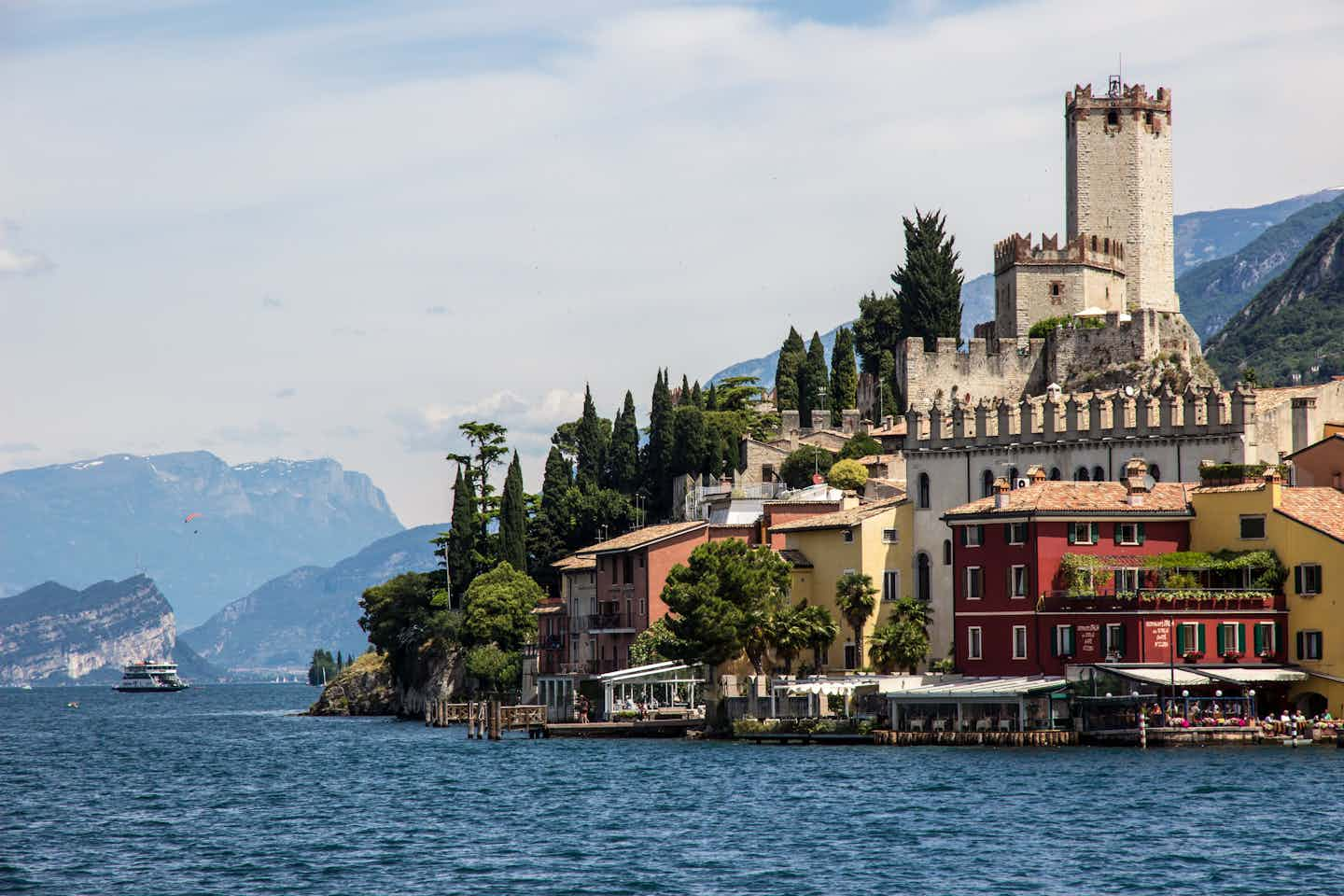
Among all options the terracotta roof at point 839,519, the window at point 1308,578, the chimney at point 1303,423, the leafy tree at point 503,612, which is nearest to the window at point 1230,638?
the window at point 1308,578

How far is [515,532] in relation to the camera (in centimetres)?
12406

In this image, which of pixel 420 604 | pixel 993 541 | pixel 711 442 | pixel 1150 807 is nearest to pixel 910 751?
pixel 993 541

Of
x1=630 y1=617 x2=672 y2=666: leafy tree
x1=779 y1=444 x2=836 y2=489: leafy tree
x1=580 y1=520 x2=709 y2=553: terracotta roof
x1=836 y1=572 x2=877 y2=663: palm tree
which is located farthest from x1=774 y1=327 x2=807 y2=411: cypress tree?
x1=836 y1=572 x2=877 y2=663: palm tree

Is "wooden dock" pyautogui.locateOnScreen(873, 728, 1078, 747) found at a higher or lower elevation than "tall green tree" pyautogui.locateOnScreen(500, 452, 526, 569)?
lower

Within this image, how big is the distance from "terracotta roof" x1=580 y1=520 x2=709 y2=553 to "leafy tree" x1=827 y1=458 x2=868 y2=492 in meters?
7.47

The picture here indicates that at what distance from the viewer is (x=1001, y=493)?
81.1m

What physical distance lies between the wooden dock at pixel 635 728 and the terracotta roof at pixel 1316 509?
26294 mm

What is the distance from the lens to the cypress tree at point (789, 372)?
458 ft

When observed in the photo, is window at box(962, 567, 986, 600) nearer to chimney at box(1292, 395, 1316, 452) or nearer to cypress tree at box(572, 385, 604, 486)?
chimney at box(1292, 395, 1316, 452)

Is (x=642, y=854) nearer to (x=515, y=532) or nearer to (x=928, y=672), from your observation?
(x=928, y=672)

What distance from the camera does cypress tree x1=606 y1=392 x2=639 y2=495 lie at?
424 ft

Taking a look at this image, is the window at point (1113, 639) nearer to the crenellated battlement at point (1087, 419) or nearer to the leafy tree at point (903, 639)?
the leafy tree at point (903, 639)

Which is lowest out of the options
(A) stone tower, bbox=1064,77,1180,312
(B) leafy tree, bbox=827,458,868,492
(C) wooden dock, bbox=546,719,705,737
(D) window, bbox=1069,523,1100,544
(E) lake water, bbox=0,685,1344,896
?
(E) lake water, bbox=0,685,1344,896

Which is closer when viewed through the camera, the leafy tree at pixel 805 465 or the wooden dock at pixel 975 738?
the wooden dock at pixel 975 738
